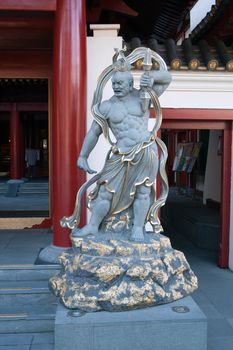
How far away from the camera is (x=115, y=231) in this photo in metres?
3.92

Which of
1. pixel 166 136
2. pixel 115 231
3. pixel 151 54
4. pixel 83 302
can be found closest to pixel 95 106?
pixel 151 54

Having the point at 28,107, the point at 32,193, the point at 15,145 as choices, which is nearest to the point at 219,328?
the point at 32,193

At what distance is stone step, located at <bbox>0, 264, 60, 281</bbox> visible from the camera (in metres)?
4.83

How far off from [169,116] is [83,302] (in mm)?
3395

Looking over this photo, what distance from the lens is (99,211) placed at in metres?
3.84

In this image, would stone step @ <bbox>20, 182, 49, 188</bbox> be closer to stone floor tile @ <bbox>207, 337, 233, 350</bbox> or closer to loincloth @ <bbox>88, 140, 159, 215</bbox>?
loincloth @ <bbox>88, 140, 159, 215</bbox>

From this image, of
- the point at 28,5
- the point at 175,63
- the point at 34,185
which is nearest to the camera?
the point at 28,5

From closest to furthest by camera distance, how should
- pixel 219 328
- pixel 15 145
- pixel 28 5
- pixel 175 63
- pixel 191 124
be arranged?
pixel 219 328 < pixel 28 5 < pixel 175 63 < pixel 191 124 < pixel 15 145

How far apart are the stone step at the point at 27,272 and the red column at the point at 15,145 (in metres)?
7.16

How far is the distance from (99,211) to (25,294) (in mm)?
1500

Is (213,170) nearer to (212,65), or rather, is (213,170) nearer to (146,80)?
(212,65)

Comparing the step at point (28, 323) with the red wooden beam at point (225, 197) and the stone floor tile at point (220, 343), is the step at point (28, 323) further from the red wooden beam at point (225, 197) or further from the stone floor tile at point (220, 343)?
the red wooden beam at point (225, 197)

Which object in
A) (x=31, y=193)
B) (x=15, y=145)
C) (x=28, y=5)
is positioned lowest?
(x=31, y=193)

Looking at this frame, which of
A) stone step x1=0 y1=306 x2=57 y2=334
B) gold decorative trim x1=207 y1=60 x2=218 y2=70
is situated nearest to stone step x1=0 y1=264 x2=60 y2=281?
stone step x1=0 y1=306 x2=57 y2=334
